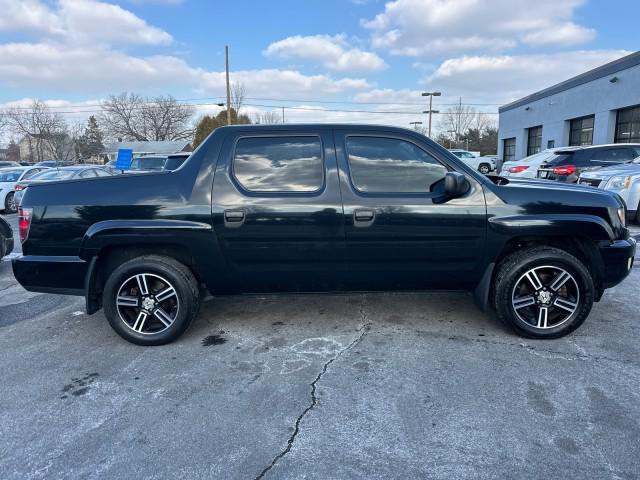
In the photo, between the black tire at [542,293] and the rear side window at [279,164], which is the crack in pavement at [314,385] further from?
the rear side window at [279,164]

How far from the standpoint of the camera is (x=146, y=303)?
3.70 meters

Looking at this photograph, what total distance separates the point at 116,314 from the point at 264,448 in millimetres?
1952

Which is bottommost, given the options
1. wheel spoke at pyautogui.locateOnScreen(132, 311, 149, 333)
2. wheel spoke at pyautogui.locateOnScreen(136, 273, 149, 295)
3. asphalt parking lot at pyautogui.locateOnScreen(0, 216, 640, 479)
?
asphalt parking lot at pyautogui.locateOnScreen(0, 216, 640, 479)

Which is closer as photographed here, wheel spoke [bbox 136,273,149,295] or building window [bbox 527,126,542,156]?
wheel spoke [bbox 136,273,149,295]

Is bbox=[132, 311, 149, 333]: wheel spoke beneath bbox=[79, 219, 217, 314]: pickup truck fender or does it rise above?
beneath

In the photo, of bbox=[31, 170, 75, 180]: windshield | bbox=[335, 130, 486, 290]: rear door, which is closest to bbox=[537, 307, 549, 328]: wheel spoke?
bbox=[335, 130, 486, 290]: rear door

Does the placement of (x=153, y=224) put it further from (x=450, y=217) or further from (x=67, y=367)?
(x=450, y=217)

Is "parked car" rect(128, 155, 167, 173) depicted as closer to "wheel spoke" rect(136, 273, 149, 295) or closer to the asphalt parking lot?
the asphalt parking lot

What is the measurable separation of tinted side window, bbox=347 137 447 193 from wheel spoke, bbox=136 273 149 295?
1.93 metres

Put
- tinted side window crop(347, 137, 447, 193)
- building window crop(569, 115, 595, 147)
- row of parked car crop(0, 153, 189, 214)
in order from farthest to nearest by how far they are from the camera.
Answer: building window crop(569, 115, 595, 147)
row of parked car crop(0, 153, 189, 214)
tinted side window crop(347, 137, 447, 193)

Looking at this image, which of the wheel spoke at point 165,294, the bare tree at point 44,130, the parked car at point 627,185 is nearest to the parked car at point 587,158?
the parked car at point 627,185

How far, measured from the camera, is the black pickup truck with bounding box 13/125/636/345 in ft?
11.5

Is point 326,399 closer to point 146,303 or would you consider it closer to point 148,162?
point 146,303

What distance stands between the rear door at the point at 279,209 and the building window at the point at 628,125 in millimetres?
22696
